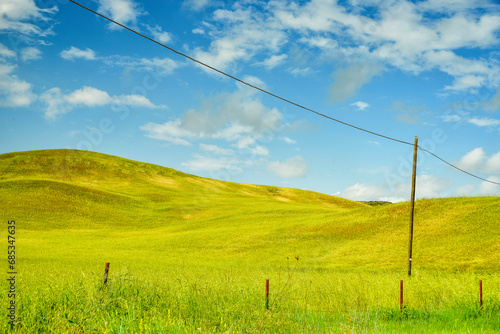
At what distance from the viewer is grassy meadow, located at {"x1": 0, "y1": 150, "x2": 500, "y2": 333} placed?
10.4m

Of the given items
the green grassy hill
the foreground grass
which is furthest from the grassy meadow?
the green grassy hill

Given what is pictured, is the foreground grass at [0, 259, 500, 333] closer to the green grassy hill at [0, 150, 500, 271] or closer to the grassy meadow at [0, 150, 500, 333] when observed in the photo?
the grassy meadow at [0, 150, 500, 333]

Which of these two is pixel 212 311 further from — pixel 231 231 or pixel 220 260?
pixel 231 231

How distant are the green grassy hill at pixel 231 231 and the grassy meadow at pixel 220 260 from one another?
23cm

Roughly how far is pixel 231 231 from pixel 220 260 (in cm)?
1433

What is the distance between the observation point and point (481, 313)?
14.2 meters

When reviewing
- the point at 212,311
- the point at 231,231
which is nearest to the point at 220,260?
the point at 231,231

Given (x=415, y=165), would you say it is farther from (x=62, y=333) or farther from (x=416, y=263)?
(x=62, y=333)

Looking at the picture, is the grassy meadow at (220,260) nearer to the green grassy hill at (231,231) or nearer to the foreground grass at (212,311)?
the foreground grass at (212,311)

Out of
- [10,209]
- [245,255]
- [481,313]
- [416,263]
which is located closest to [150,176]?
[10,209]

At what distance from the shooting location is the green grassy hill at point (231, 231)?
36.2 m

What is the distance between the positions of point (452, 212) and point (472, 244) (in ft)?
36.7

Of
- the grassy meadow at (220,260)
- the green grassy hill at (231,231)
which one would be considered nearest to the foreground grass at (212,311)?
the grassy meadow at (220,260)

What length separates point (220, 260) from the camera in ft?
124
